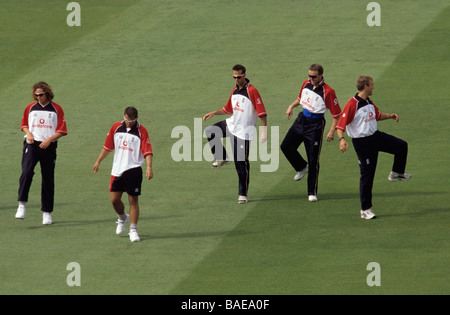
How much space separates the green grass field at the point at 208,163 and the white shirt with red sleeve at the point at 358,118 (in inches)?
55.6

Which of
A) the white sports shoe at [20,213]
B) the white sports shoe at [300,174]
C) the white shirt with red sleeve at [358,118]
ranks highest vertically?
the white shirt with red sleeve at [358,118]

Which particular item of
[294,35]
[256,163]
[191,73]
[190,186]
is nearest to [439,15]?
[294,35]

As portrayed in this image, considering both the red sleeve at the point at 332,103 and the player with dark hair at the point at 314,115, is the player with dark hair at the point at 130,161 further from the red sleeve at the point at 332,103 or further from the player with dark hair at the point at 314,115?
the red sleeve at the point at 332,103

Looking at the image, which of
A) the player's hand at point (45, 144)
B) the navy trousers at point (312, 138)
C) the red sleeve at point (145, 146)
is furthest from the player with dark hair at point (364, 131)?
the player's hand at point (45, 144)

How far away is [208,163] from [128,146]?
463cm

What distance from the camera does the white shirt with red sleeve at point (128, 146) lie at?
14.5 m

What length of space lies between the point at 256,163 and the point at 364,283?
6.35 meters

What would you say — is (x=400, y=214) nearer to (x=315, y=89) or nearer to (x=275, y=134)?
(x=315, y=89)

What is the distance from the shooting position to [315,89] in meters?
16.4

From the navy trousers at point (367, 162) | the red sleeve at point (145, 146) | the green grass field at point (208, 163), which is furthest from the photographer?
the navy trousers at point (367, 162)

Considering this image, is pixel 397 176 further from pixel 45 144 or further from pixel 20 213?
pixel 20 213

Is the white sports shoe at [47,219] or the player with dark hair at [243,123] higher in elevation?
the player with dark hair at [243,123]

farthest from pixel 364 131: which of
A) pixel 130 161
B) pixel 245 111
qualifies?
pixel 130 161

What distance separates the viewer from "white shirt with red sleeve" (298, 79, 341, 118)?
641 inches
